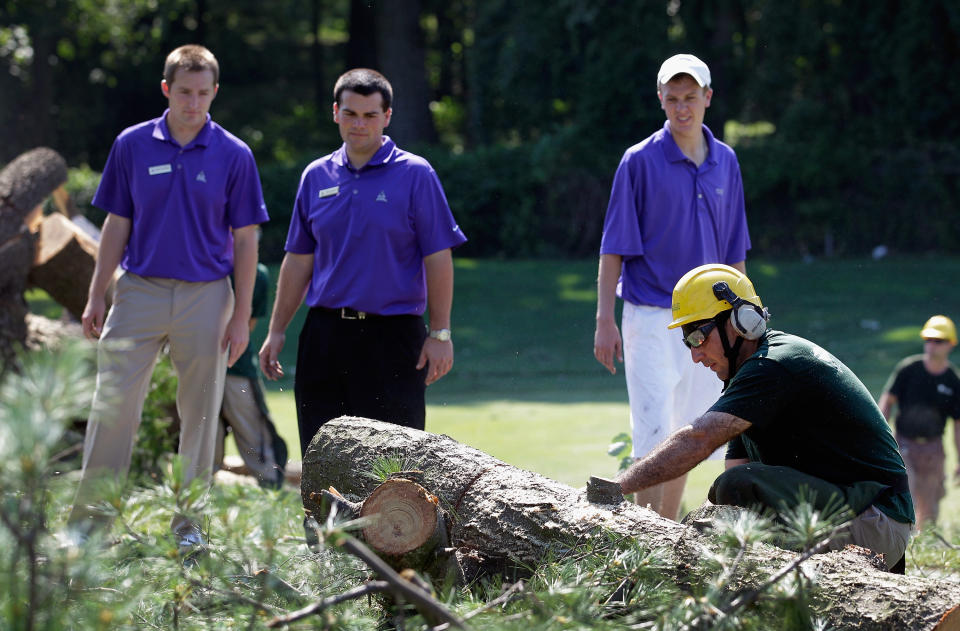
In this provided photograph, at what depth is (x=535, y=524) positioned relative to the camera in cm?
393

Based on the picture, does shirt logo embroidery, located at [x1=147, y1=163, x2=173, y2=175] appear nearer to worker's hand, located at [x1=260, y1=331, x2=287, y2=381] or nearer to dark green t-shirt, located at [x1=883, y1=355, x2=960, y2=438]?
worker's hand, located at [x1=260, y1=331, x2=287, y2=381]

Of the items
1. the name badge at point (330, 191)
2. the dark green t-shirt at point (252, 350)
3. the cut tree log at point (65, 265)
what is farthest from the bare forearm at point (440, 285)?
the cut tree log at point (65, 265)

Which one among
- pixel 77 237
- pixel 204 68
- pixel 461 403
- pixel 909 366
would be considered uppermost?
pixel 204 68

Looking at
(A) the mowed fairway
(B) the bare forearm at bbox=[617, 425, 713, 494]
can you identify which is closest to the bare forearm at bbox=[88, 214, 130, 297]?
(B) the bare forearm at bbox=[617, 425, 713, 494]

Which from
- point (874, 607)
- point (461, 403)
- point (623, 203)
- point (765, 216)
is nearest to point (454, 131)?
point (765, 216)

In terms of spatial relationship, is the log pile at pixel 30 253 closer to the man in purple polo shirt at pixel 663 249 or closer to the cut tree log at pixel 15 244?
the cut tree log at pixel 15 244

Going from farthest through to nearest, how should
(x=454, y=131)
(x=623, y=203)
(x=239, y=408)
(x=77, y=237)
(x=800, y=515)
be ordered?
(x=454, y=131) < (x=77, y=237) < (x=239, y=408) < (x=623, y=203) < (x=800, y=515)

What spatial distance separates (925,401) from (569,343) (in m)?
8.35

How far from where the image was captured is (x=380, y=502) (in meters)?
3.65

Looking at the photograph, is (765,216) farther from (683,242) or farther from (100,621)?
(100,621)

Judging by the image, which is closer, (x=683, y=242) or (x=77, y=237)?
(x=683, y=242)

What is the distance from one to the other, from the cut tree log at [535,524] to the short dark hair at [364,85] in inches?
65.7

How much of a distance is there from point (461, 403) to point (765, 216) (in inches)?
453

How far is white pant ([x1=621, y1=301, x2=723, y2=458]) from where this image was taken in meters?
5.40
